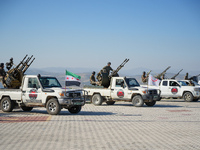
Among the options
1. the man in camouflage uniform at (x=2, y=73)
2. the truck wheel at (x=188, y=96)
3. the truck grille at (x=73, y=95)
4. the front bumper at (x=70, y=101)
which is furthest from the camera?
the truck wheel at (x=188, y=96)

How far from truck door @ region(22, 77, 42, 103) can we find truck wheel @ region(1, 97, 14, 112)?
880mm

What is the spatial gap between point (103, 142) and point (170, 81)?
2142 cm

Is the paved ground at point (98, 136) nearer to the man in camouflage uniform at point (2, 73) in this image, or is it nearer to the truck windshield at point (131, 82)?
the man in camouflage uniform at point (2, 73)

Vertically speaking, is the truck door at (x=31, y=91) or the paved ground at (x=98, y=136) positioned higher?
the truck door at (x=31, y=91)

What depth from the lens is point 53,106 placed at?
57.6 ft

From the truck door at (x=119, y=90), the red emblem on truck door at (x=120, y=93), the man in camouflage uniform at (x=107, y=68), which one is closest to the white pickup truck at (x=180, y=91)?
the man in camouflage uniform at (x=107, y=68)

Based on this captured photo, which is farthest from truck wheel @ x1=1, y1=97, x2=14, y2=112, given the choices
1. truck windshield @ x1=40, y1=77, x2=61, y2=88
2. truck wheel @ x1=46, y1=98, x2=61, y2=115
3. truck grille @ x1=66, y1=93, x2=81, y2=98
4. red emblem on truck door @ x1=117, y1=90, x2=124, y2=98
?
red emblem on truck door @ x1=117, y1=90, x2=124, y2=98

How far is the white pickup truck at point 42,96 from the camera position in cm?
1745

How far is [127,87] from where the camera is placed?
2409cm

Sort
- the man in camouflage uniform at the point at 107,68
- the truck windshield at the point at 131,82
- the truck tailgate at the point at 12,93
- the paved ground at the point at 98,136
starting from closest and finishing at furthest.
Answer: the paved ground at the point at 98,136 < the truck tailgate at the point at 12,93 < the truck windshield at the point at 131,82 < the man in camouflage uniform at the point at 107,68

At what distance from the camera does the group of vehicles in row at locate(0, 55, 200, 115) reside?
17578 millimetres

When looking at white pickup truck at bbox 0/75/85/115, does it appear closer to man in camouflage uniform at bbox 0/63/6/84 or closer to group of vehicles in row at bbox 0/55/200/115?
group of vehicles in row at bbox 0/55/200/115

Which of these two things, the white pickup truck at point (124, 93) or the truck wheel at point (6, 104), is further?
the white pickup truck at point (124, 93)

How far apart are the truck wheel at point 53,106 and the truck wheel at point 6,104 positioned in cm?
232
